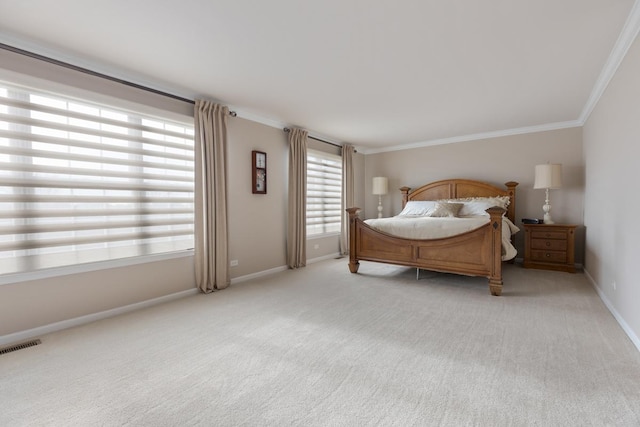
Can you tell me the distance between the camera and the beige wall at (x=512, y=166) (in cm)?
489

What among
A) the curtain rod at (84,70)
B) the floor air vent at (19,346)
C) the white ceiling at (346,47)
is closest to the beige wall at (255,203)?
the white ceiling at (346,47)

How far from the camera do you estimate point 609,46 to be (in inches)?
101

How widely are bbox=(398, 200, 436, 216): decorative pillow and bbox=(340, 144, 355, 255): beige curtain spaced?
117 cm

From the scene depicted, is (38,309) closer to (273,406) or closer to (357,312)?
(273,406)

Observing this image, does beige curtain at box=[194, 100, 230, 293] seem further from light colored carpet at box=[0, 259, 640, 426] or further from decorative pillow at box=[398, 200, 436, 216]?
decorative pillow at box=[398, 200, 436, 216]

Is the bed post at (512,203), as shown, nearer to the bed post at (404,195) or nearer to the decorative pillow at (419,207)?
the decorative pillow at (419,207)

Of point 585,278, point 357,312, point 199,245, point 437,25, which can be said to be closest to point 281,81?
point 437,25

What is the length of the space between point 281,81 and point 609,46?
2962 millimetres

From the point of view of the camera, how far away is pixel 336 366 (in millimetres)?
2010

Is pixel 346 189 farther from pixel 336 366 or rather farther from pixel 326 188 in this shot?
pixel 336 366

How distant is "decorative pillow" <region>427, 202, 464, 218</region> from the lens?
5.04 meters

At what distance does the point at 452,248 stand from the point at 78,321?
409cm

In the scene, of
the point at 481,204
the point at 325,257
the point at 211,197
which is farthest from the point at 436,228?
the point at 211,197

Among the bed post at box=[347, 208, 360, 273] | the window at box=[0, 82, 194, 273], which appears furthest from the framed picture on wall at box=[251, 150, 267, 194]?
the bed post at box=[347, 208, 360, 273]
